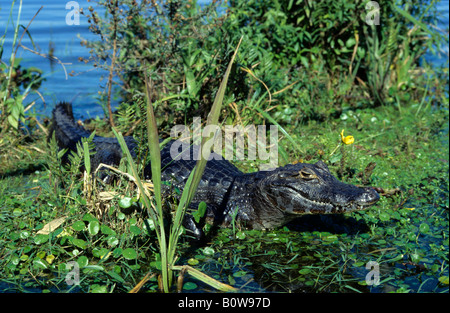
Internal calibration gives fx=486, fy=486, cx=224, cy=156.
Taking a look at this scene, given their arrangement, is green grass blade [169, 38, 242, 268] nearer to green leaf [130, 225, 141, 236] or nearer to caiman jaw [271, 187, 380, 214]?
green leaf [130, 225, 141, 236]

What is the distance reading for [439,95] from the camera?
7.07m

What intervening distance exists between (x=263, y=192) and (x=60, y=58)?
19.1 ft

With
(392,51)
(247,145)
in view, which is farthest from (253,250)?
(392,51)

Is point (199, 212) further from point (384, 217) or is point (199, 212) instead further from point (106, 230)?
point (384, 217)

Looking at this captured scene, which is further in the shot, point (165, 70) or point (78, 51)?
point (78, 51)

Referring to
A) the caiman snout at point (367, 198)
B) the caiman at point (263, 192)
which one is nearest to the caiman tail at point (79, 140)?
the caiman at point (263, 192)

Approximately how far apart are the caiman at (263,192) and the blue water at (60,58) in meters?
2.16

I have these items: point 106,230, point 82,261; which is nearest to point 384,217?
point 106,230

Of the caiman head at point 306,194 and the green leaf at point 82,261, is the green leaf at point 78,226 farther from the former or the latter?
the caiman head at point 306,194

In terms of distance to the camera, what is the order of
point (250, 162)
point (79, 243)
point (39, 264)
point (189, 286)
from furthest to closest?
1. point (250, 162)
2. point (79, 243)
3. point (39, 264)
4. point (189, 286)

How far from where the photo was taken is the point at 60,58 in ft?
27.9

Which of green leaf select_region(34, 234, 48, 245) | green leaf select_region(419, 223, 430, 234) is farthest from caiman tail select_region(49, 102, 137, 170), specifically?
green leaf select_region(419, 223, 430, 234)
